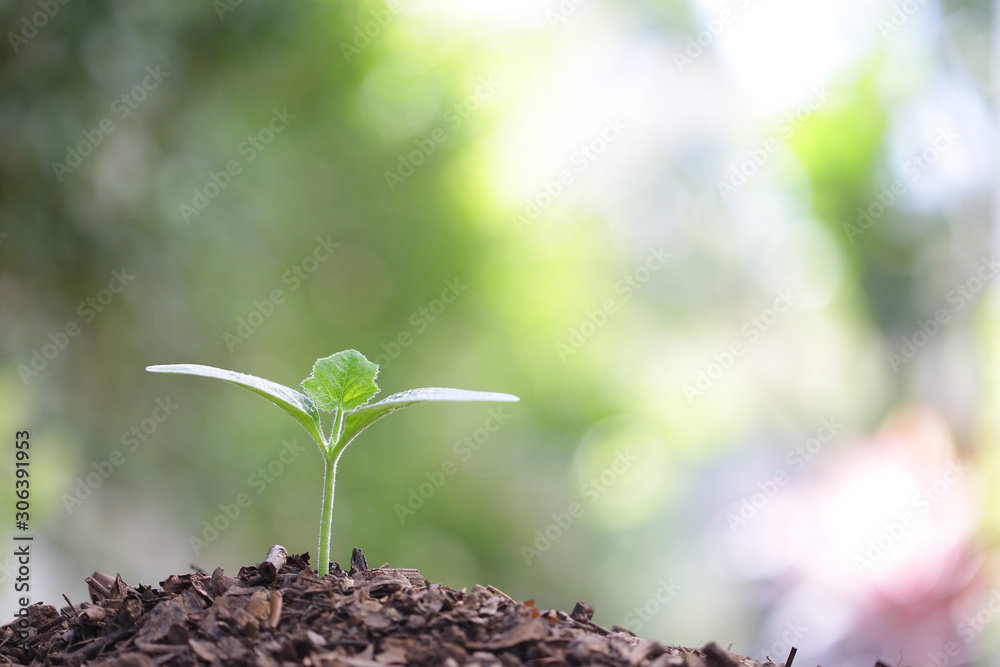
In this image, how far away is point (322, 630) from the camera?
67 cm

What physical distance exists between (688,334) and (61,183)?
2603mm

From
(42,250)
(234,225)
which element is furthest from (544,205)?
(42,250)

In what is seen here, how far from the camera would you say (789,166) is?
11.3ft

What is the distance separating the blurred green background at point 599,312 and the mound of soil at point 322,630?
2055 millimetres

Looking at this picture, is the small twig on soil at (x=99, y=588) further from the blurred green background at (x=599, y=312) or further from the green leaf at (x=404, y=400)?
the blurred green background at (x=599, y=312)

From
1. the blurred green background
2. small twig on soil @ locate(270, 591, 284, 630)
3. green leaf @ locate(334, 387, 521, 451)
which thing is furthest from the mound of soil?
the blurred green background

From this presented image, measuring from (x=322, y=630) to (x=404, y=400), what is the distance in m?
0.22

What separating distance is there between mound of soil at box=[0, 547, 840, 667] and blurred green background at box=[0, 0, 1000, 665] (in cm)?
205

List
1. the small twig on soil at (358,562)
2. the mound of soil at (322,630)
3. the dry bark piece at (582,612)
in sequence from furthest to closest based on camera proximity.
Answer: the small twig on soil at (358,562) → the dry bark piece at (582,612) → the mound of soil at (322,630)

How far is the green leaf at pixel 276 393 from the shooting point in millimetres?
712

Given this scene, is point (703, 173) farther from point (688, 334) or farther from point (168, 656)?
point (168, 656)

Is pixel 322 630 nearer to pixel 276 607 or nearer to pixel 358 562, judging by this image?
pixel 276 607

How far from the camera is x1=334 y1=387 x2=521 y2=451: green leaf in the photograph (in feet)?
2.26

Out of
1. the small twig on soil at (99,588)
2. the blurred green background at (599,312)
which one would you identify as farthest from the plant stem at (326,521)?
the blurred green background at (599,312)
